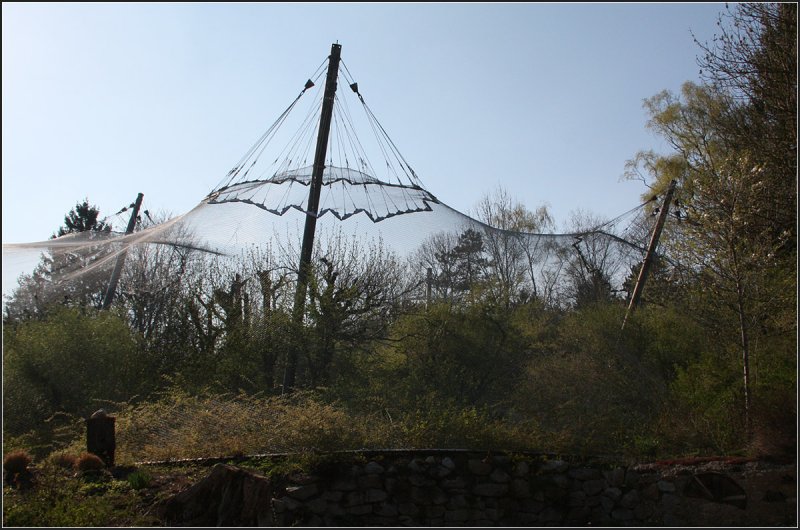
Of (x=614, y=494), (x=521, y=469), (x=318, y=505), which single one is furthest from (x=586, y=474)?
(x=318, y=505)

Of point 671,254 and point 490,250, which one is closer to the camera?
point 671,254

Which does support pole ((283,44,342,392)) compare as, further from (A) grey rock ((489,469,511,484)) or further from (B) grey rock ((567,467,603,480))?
(B) grey rock ((567,467,603,480))

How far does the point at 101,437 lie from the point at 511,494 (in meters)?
4.83

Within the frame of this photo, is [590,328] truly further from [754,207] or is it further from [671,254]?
[754,207]

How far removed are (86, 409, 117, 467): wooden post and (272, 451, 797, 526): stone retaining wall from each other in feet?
7.24

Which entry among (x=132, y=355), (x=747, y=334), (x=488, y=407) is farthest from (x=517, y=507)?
(x=132, y=355)

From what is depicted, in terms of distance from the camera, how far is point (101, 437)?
8328mm

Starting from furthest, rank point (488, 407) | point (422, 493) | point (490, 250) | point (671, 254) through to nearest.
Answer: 1. point (490, 250)
2. point (671, 254)
3. point (488, 407)
4. point (422, 493)

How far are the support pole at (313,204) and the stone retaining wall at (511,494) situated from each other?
2.78 meters

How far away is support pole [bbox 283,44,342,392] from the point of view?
1068cm

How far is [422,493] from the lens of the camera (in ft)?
26.9

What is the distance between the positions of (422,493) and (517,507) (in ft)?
3.75

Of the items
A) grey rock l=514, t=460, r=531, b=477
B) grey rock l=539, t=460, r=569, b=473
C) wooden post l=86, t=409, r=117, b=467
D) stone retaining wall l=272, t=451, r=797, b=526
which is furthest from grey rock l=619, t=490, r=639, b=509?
wooden post l=86, t=409, r=117, b=467

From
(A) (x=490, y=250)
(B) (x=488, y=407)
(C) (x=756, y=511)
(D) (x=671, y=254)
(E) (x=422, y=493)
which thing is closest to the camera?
(C) (x=756, y=511)
